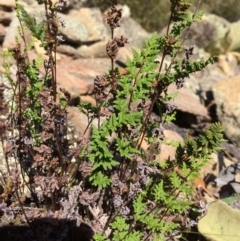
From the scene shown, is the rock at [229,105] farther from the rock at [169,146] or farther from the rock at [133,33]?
the rock at [133,33]

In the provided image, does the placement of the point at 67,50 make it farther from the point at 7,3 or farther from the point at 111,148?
the point at 111,148

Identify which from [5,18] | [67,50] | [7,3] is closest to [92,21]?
[67,50]

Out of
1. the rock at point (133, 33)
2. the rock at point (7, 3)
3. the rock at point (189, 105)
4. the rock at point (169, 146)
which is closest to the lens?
the rock at point (169, 146)

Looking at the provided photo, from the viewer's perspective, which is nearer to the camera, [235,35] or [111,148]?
[111,148]

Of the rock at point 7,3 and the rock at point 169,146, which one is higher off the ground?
the rock at point 7,3

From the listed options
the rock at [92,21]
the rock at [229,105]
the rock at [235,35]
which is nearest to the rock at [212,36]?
the rock at [235,35]

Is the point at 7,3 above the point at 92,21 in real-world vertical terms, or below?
above

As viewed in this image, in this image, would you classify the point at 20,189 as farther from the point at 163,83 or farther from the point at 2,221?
the point at 163,83
